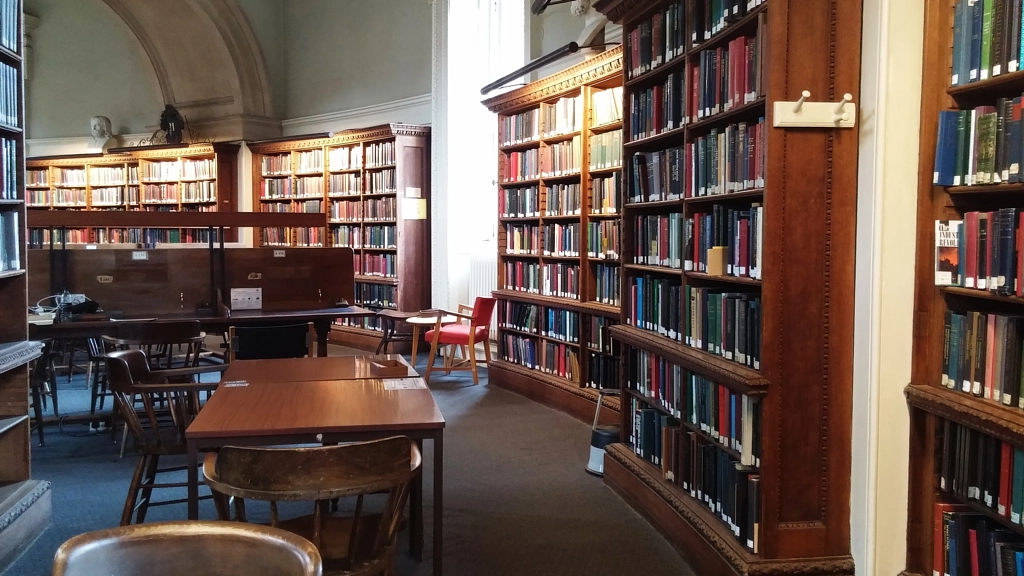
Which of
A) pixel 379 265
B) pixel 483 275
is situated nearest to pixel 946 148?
pixel 483 275

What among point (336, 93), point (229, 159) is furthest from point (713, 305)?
point (229, 159)

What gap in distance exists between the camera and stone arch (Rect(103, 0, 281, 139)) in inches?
401

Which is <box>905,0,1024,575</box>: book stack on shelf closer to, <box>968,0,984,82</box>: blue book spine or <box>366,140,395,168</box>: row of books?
<box>968,0,984,82</box>: blue book spine

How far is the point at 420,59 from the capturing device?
8.57 metres

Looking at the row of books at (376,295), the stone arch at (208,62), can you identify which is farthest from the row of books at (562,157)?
the stone arch at (208,62)

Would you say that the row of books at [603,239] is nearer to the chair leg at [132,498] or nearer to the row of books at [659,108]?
the row of books at [659,108]

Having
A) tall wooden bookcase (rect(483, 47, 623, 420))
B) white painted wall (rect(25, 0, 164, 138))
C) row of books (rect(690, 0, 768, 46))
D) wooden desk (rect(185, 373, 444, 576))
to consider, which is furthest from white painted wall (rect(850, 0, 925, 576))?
white painted wall (rect(25, 0, 164, 138))

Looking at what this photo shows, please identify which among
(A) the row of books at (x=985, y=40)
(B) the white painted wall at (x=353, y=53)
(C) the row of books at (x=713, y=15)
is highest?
(B) the white painted wall at (x=353, y=53)

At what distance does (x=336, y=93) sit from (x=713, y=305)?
25.5 feet

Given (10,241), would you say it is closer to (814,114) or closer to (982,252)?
(814,114)

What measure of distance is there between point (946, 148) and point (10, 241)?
3729 mm

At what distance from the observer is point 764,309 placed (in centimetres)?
Result: 262

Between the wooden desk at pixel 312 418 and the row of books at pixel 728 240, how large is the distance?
50.9 inches

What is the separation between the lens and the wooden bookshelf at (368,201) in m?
8.43
